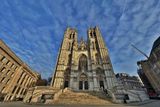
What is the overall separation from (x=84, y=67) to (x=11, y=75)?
20.8 metres

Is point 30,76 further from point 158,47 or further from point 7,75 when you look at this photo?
point 158,47

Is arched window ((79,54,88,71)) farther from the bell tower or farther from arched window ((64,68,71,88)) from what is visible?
arched window ((64,68,71,88))

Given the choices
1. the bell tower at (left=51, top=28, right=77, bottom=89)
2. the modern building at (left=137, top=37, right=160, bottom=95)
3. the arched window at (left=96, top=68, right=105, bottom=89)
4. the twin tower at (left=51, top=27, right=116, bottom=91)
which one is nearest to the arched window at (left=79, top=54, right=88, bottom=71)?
the twin tower at (left=51, top=27, right=116, bottom=91)

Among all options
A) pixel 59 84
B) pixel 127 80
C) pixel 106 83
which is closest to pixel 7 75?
pixel 59 84

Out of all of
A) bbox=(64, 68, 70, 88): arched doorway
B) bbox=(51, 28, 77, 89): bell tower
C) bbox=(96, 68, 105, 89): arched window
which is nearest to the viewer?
bbox=(51, 28, 77, 89): bell tower

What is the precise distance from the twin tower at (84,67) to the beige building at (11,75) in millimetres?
10037

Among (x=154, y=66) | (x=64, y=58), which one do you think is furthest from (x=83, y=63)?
(x=154, y=66)

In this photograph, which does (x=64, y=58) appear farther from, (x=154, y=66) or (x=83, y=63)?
(x=154, y=66)

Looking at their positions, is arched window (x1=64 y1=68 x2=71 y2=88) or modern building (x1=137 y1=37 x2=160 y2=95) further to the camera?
modern building (x1=137 y1=37 x2=160 y2=95)

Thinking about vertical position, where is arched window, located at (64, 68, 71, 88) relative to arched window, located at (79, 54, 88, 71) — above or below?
below

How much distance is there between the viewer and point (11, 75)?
2886 cm

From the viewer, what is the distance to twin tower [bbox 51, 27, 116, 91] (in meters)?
31.8

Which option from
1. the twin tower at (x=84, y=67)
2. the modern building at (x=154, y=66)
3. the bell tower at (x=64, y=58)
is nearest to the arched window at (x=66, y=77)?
the twin tower at (x=84, y=67)

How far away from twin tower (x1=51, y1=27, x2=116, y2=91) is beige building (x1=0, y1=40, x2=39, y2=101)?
10037 mm
